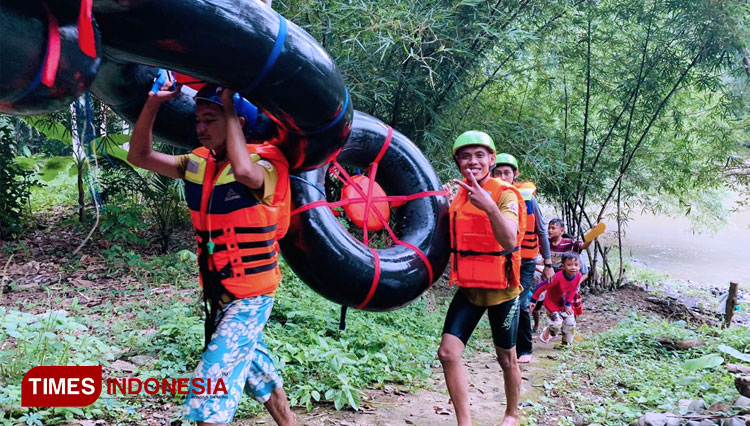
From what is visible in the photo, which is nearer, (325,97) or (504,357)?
(325,97)

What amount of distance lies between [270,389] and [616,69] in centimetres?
691

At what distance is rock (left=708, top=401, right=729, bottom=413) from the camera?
269 cm

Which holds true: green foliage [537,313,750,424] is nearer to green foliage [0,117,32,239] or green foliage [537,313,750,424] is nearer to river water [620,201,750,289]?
green foliage [0,117,32,239]

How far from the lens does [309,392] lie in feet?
10.00

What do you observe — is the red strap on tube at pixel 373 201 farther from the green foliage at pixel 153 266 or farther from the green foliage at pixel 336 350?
the green foliage at pixel 153 266

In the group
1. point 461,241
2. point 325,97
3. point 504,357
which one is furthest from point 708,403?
point 325,97

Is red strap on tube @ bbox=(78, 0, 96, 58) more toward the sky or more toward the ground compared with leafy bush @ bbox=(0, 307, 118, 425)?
more toward the sky

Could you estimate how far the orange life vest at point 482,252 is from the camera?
2.71m

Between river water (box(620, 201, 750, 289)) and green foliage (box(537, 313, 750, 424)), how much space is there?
287 inches

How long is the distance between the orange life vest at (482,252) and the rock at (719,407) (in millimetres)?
1190

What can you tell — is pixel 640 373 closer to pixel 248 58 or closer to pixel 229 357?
pixel 229 357

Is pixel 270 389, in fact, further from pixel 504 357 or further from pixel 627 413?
pixel 627 413

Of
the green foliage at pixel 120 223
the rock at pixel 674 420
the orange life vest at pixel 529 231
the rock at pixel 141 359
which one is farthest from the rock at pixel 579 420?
the green foliage at pixel 120 223

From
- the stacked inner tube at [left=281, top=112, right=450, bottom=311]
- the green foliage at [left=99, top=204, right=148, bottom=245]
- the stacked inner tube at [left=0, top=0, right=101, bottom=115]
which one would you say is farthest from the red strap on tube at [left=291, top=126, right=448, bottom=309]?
the green foliage at [left=99, top=204, right=148, bottom=245]
